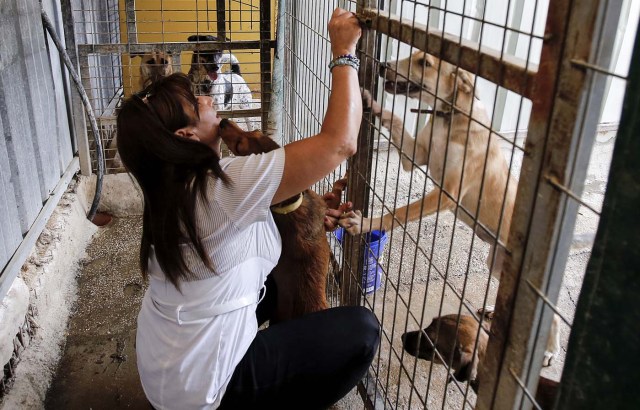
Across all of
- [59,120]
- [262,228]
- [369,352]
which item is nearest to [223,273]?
[262,228]

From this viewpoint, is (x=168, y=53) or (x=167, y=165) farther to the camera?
(x=168, y=53)

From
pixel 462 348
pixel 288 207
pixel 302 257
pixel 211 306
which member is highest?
pixel 288 207

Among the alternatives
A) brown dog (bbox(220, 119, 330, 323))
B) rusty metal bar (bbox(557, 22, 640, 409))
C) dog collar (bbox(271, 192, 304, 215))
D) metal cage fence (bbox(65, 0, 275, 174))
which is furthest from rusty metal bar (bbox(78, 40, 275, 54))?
rusty metal bar (bbox(557, 22, 640, 409))

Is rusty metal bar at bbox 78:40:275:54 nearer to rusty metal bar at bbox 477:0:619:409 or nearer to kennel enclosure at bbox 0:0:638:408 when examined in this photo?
kennel enclosure at bbox 0:0:638:408

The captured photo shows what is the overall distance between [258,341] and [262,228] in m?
0.39

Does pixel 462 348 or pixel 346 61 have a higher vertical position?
pixel 346 61

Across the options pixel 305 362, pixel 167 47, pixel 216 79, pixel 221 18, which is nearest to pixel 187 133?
pixel 305 362

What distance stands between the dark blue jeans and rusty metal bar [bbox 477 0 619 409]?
0.67 m

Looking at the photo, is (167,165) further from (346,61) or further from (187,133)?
(346,61)

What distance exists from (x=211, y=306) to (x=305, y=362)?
0.39m

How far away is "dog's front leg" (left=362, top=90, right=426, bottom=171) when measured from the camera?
2.10 m

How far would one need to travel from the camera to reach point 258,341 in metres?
1.99

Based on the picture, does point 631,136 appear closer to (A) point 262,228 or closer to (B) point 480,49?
(B) point 480,49

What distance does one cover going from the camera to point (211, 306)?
1836mm
